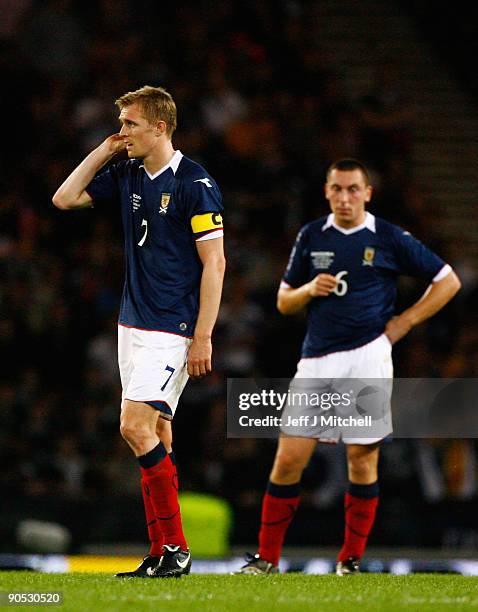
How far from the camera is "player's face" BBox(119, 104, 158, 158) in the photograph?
6348mm

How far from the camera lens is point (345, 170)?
7688 millimetres

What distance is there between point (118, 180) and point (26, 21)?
7938 mm

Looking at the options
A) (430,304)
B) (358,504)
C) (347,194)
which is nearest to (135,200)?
(347,194)

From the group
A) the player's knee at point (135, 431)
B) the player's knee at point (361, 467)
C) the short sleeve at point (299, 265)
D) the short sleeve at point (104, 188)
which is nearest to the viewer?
the player's knee at point (135, 431)

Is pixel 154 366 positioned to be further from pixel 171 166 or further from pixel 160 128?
pixel 160 128

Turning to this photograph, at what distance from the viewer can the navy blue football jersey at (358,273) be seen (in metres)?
7.68

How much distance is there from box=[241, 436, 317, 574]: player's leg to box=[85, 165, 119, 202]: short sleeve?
190 cm

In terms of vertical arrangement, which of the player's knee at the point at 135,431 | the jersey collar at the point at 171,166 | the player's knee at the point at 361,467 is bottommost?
the player's knee at the point at 361,467

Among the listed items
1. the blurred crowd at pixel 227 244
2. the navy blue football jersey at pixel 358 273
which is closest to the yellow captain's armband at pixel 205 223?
the navy blue football jersey at pixel 358 273

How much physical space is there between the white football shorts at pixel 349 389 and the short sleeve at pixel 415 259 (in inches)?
16.8

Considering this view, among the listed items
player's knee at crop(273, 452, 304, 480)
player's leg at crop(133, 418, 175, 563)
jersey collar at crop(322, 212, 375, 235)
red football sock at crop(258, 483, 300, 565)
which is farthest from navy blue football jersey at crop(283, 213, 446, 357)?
player's leg at crop(133, 418, 175, 563)

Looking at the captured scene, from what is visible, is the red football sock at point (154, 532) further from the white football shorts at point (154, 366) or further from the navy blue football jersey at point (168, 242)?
the navy blue football jersey at point (168, 242)

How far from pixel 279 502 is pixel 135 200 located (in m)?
2.24

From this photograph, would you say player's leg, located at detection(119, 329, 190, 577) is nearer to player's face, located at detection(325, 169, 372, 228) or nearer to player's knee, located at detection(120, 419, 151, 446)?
player's knee, located at detection(120, 419, 151, 446)
